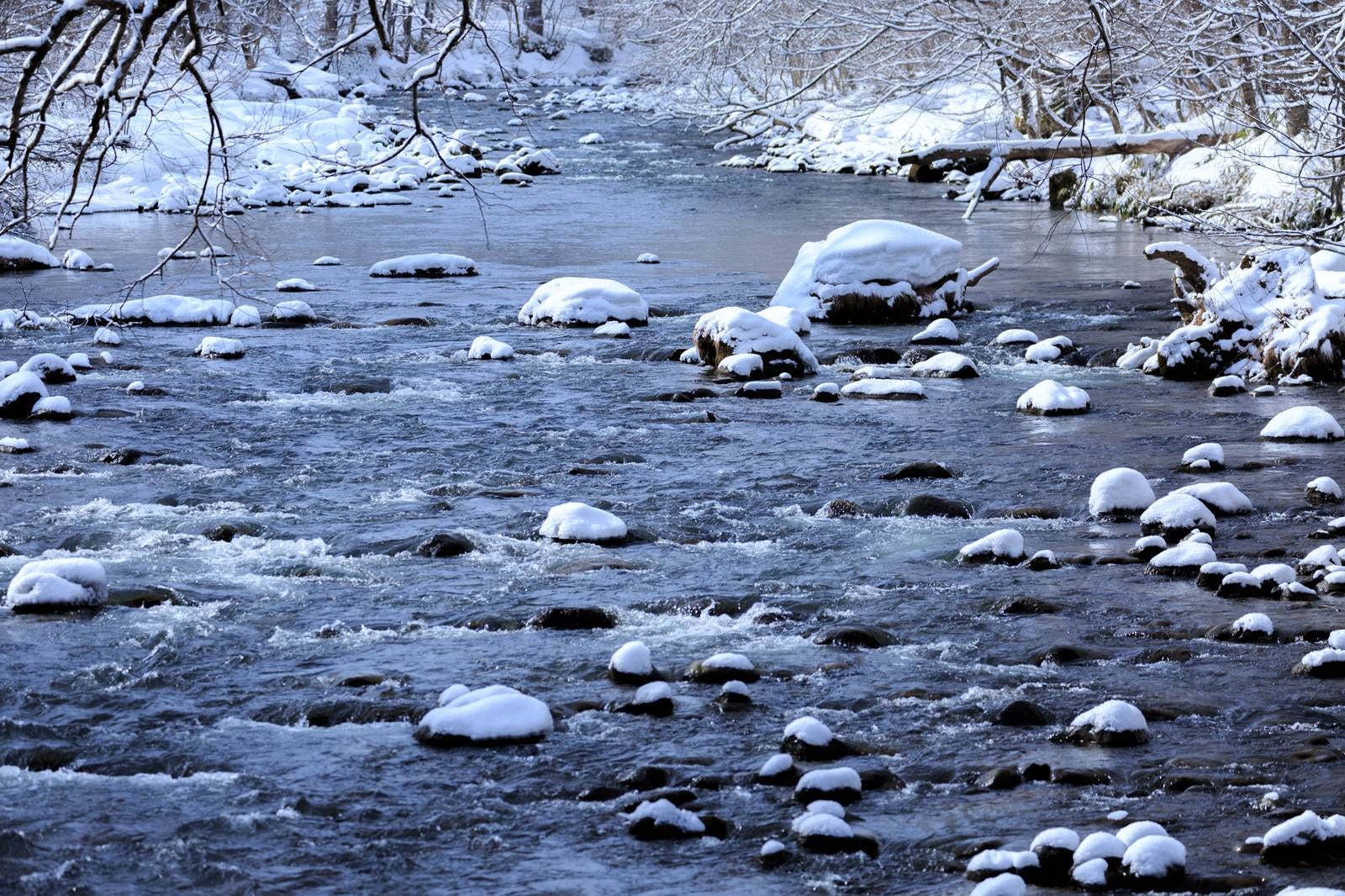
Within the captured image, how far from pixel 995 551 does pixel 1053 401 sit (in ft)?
12.7

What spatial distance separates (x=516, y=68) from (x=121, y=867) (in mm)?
48772

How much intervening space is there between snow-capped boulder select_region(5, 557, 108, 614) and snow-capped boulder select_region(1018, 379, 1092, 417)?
672 cm

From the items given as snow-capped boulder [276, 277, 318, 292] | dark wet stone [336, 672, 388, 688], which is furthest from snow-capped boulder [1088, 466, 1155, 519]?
snow-capped boulder [276, 277, 318, 292]

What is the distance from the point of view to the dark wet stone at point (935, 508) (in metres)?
8.55

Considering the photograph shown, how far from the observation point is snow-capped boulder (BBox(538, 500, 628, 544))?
805cm

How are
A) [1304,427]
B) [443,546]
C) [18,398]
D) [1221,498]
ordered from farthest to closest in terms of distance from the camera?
[18,398], [1304,427], [1221,498], [443,546]

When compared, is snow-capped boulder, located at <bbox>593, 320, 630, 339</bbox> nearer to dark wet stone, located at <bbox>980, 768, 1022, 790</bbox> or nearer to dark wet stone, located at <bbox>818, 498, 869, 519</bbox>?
dark wet stone, located at <bbox>818, 498, 869, 519</bbox>

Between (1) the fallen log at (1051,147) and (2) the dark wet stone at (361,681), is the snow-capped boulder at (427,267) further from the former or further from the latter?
(2) the dark wet stone at (361,681)

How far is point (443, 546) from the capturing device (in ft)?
25.7

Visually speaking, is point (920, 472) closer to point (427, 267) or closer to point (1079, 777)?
point (1079, 777)

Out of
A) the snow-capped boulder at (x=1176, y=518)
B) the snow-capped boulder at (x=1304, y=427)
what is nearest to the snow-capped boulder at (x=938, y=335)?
the snow-capped boulder at (x=1304, y=427)

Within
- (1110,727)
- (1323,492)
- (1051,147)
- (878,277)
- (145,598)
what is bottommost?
(145,598)

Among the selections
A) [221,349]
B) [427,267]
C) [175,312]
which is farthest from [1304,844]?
[427,267]

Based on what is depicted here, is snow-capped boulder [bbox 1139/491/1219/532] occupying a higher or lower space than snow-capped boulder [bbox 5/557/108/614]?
higher
